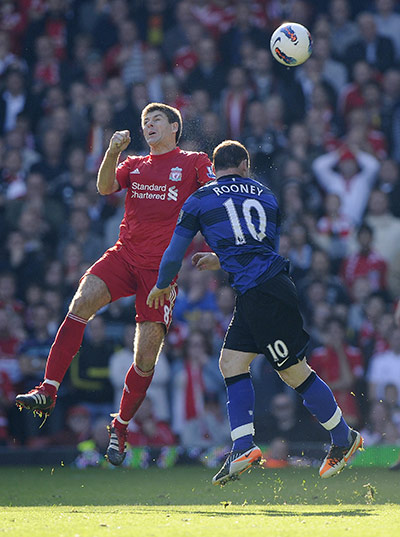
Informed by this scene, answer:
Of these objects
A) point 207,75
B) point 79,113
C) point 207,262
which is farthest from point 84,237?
point 207,262

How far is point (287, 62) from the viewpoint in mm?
9164

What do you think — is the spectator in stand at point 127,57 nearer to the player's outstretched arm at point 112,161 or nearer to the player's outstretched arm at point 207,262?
the player's outstretched arm at point 112,161

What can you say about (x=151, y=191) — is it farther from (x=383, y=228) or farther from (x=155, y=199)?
(x=383, y=228)

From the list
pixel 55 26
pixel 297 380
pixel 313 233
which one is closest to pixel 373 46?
pixel 313 233

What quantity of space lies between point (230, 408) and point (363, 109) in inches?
302

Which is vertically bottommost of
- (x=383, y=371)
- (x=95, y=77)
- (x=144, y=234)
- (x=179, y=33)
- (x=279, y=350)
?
(x=383, y=371)

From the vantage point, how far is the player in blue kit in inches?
269

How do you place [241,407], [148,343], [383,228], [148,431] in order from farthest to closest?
[383,228] < [148,431] < [148,343] < [241,407]

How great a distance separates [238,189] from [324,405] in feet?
5.34

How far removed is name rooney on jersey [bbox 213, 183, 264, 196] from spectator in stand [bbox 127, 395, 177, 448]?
4807 millimetres

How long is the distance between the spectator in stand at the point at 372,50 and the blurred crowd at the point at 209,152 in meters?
0.03

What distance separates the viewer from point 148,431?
11352mm

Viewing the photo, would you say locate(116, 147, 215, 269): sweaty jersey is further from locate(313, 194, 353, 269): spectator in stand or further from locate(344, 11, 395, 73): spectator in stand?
locate(344, 11, 395, 73): spectator in stand

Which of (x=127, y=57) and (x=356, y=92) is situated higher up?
(x=127, y=57)
